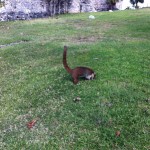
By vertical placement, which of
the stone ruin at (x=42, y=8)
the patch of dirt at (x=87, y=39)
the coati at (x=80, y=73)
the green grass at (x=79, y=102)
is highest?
the stone ruin at (x=42, y=8)

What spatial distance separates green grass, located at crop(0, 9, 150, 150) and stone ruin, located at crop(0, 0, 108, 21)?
58.9 ft

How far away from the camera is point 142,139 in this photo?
6.45 metres

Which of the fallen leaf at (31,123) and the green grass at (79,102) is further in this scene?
the fallen leaf at (31,123)

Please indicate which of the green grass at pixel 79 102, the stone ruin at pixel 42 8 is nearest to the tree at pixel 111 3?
the stone ruin at pixel 42 8

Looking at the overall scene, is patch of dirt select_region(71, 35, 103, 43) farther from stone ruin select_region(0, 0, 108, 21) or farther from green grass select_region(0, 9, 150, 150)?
stone ruin select_region(0, 0, 108, 21)

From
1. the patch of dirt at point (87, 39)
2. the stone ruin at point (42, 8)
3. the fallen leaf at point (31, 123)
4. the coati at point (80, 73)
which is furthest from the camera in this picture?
the stone ruin at point (42, 8)

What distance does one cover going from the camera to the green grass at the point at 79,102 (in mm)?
6629

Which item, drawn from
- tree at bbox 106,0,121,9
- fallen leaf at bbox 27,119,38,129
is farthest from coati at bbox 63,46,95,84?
tree at bbox 106,0,121,9

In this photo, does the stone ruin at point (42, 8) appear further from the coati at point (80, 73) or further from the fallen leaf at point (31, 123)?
the fallen leaf at point (31, 123)

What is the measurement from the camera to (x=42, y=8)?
3469cm

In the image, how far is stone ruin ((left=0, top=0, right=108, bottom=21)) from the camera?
1241 inches

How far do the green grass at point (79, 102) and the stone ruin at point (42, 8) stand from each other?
58.9 ft

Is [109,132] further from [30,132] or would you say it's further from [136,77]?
[136,77]

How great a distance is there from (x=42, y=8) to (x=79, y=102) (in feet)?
91.9
